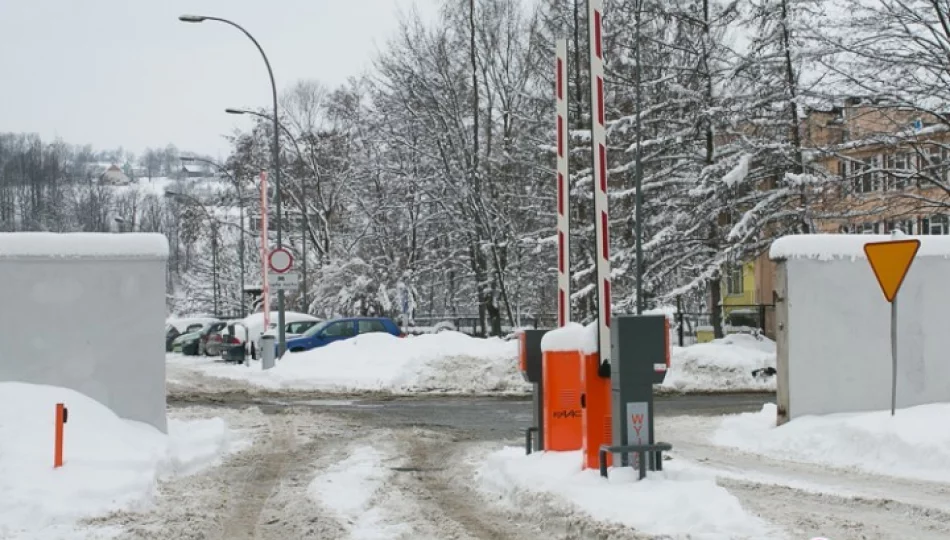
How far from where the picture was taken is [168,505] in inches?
389

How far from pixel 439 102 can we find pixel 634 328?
33.6 m

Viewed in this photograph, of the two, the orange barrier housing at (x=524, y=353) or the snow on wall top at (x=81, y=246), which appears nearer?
the orange barrier housing at (x=524, y=353)

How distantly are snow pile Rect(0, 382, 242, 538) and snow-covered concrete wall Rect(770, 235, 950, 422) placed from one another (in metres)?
7.76

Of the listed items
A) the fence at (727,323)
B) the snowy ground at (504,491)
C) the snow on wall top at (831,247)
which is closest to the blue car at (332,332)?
the fence at (727,323)

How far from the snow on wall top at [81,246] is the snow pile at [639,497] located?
5378 mm

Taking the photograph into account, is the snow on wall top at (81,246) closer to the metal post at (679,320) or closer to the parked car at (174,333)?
the metal post at (679,320)

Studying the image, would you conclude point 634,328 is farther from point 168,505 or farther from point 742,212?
point 742,212

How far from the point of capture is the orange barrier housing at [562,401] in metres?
11.2

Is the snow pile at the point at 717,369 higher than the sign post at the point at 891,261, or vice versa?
the sign post at the point at 891,261

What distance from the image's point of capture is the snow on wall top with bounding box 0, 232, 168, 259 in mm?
12781

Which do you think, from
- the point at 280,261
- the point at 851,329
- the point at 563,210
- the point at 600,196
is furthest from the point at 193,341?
the point at 600,196

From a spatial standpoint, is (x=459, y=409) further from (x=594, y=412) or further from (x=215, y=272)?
(x=215, y=272)

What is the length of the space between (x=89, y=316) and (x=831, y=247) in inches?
386

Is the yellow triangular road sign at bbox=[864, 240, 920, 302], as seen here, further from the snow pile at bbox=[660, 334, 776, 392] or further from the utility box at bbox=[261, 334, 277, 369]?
the utility box at bbox=[261, 334, 277, 369]
